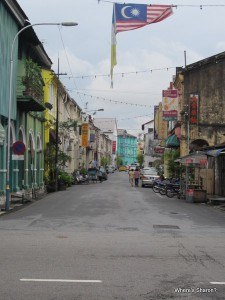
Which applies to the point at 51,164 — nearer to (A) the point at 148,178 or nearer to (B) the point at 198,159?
(A) the point at 148,178

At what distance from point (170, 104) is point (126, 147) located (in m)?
129

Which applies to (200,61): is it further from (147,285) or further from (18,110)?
(147,285)

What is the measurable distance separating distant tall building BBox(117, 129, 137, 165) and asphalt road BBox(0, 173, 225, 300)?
503 feet

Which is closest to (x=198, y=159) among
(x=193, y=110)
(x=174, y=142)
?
(x=193, y=110)

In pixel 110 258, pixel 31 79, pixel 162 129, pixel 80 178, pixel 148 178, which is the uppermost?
pixel 162 129

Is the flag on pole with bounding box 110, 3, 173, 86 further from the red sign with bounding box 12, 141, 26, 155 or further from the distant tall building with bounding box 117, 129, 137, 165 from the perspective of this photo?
the distant tall building with bounding box 117, 129, 137, 165

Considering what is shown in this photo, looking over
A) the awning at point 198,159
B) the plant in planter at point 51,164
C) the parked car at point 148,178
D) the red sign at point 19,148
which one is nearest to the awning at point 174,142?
the parked car at point 148,178

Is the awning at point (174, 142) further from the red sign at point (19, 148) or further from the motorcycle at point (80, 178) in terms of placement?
the red sign at point (19, 148)

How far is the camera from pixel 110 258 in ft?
31.2

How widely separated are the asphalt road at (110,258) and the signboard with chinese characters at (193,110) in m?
22.6

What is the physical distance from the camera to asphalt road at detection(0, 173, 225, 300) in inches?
277

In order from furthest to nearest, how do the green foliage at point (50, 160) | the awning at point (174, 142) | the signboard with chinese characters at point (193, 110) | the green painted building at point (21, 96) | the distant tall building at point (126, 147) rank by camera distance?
the distant tall building at point (126, 147) < the awning at point (174, 142) < the signboard with chinese characters at point (193, 110) < the green foliage at point (50, 160) < the green painted building at point (21, 96)

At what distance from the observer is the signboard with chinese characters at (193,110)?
39438mm

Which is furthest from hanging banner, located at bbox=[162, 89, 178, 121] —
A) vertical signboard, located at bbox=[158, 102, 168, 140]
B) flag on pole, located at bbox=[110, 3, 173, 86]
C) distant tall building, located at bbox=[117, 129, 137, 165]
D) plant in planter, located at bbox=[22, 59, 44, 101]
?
distant tall building, located at bbox=[117, 129, 137, 165]
